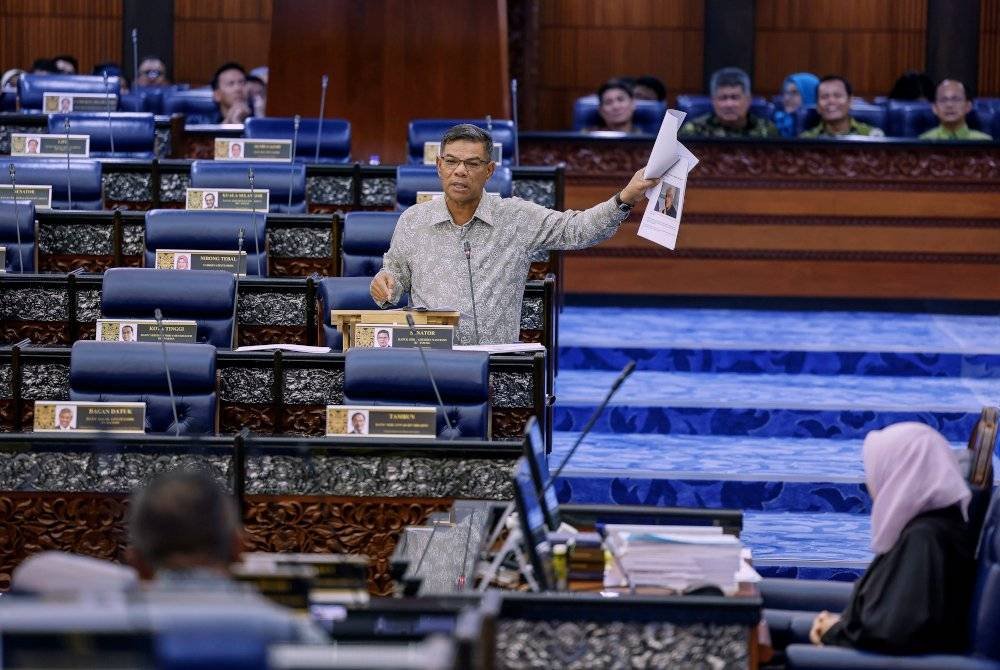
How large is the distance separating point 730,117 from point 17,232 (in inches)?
157

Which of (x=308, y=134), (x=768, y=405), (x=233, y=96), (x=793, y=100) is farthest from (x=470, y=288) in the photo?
(x=793, y=100)

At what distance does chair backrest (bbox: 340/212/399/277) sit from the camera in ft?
20.2

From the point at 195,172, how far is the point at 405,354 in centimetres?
270

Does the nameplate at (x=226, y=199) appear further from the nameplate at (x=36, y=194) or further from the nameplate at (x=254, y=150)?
the nameplate at (x=254, y=150)

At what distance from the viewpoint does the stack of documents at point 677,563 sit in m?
3.24

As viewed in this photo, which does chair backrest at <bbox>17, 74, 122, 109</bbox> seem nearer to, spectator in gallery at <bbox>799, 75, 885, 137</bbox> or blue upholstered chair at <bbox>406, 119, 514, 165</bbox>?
blue upholstered chair at <bbox>406, 119, 514, 165</bbox>

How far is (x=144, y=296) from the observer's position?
530 centimetres

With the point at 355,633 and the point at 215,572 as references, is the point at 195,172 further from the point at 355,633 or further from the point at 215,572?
the point at 215,572

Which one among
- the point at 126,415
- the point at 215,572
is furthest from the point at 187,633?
the point at 126,415

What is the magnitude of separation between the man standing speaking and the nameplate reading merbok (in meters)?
0.59

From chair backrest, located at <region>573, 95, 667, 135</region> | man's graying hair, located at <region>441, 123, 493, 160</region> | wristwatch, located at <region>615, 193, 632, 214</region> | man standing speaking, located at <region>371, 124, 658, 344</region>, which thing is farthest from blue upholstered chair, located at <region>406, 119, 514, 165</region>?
wristwatch, located at <region>615, 193, 632, 214</region>

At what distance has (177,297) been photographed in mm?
5344

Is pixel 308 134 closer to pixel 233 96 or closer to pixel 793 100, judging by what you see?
pixel 233 96

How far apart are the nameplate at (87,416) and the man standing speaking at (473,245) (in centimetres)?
85
